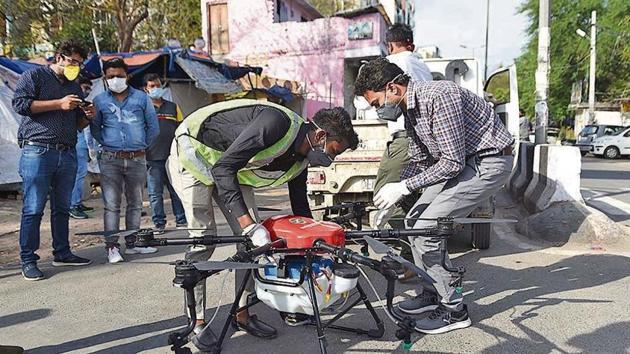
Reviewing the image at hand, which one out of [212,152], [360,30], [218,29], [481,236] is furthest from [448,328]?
[218,29]

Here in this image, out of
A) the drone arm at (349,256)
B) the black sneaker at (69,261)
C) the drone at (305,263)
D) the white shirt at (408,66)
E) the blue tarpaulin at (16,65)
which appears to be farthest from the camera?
the blue tarpaulin at (16,65)

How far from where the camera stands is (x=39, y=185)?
454cm

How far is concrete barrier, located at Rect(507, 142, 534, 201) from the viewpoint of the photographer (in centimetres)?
808

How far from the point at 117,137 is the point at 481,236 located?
153 inches

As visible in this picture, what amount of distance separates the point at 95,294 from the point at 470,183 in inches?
123

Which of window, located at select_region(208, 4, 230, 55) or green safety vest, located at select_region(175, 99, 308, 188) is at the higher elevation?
window, located at select_region(208, 4, 230, 55)

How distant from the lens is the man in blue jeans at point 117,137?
5164 mm

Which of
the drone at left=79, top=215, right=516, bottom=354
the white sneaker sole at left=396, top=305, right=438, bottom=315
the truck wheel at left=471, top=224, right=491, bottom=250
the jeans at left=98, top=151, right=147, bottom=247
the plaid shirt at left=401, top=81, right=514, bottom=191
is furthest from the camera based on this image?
the truck wheel at left=471, top=224, right=491, bottom=250

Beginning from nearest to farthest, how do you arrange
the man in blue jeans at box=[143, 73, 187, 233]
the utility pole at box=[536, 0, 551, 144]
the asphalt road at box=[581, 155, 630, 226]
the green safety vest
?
the green safety vest, the man in blue jeans at box=[143, 73, 187, 233], the utility pole at box=[536, 0, 551, 144], the asphalt road at box=[581, 155, 630, 226]

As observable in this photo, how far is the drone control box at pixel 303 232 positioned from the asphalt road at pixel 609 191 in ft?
18.8

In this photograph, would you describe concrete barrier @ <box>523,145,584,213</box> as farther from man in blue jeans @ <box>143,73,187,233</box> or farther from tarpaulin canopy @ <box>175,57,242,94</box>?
tarpaulin canopy @ <box>175,57,242,94</box>

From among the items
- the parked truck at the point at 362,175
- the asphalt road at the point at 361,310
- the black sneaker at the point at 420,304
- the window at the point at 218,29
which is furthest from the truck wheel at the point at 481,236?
the window at the point at 218,29

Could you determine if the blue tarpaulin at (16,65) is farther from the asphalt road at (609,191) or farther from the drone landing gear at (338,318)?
the asphalt road at (609,191)

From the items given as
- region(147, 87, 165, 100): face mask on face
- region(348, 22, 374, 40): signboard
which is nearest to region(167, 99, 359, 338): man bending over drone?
region(147, 87, 165, 100): face mask on face
